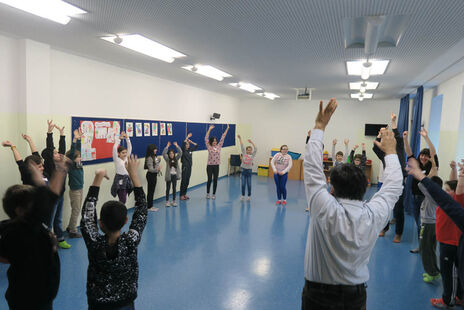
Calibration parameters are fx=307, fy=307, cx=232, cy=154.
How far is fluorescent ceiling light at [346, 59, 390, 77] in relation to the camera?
5.04 meters

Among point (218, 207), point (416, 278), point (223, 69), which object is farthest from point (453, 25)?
point (218, 207)

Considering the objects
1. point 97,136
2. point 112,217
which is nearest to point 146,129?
point 97,136

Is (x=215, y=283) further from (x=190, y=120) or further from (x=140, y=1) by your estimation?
(x=190, y=120)

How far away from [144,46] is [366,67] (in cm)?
346

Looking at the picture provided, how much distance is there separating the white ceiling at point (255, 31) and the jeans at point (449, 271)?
232 cm

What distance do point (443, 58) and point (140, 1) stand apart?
175 inches

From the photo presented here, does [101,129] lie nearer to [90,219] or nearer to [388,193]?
[90,219]

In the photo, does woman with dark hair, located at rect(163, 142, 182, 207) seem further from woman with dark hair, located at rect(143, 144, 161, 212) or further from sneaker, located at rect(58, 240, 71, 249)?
sneaker, located at rect(58, 240, 71, 249)

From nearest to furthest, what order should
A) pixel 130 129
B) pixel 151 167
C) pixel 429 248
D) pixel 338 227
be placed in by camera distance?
pixel 338 227 < pixel 429 248 < pixel 130 129 < pixel 151 167

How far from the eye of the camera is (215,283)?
3.62 m

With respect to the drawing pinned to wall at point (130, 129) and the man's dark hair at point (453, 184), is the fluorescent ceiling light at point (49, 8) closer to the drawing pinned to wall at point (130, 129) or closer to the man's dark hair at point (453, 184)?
the drawing pinned to wall at point (130, 129)

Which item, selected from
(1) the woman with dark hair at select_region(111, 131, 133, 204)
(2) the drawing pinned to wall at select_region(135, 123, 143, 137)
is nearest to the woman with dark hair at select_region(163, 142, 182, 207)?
(2) the drawing pinned to wall at select_region(135, 123, 143, 137)

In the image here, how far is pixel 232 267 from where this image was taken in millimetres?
4051

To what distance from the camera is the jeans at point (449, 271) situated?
3113 millimetres
